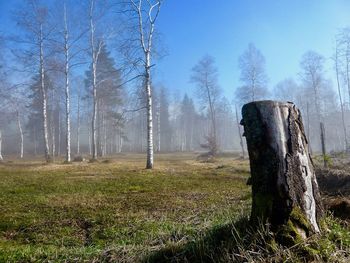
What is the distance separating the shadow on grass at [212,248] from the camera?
330 centimetres

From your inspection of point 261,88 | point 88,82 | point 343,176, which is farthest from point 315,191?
point 88,82

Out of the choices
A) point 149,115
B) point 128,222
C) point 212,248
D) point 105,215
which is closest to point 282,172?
point 212,248

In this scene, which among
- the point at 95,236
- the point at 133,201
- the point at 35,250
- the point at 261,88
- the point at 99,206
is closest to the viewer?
the point at 35,250

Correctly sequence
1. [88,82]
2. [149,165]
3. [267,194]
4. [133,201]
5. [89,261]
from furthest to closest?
[88,82] < [149,165] < [133,201] < [89,261] < [267,194]

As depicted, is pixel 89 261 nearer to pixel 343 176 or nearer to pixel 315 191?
pixel 315 191

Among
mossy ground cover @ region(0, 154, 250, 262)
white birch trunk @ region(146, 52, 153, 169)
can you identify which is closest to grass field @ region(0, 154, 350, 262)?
mossy ground cover @ region(0, 154, 250, 262)

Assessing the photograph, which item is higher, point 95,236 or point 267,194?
point 267,194

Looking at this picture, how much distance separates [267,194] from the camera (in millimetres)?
3455

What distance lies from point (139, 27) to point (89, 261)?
16757 mm

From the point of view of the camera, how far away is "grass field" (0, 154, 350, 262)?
3633 millimetres

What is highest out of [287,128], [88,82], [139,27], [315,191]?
[88,82]

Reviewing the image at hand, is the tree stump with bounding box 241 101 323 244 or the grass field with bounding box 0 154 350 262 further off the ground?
the tree stump with bounding box 241 101 323 244

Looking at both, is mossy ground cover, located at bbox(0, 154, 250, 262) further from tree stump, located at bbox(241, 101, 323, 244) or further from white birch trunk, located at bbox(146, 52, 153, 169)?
white birch trunk, located at bbox(146, 52, 153, 169)

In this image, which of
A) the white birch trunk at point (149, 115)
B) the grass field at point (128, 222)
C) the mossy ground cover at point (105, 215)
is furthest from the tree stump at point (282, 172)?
the white birch trunk at point (149, 115)
